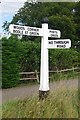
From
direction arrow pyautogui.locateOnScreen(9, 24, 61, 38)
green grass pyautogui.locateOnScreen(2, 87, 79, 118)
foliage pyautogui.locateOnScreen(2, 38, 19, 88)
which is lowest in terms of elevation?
green grass pyautogui.locateOnScreen(2, 87, 79, 118)

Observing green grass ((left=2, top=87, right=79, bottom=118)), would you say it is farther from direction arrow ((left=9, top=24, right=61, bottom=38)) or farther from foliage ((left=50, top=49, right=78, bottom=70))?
foliage ((left=50, top=49, right=78, bottom=70))

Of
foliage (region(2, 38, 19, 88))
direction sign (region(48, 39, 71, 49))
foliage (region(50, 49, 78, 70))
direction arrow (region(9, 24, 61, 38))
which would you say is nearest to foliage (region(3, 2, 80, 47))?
foliage (region(50, 49, 78, 70))

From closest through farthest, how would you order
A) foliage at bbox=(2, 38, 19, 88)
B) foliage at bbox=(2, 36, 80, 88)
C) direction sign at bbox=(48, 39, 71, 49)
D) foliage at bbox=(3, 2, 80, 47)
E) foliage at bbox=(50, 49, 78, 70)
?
direction sign at bbox=(48, 39, 71, 49), foliage at bbox=(2, 38, 19, 88), foliage at bbox=(2, 36, 80, 88), foliage at bbox=(50, 49, 78, 70), foliage at bbox=(3, 2, 80, 47)

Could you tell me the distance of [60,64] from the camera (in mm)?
16562

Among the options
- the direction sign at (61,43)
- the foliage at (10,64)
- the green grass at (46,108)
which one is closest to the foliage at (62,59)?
the foliage at (10,64)

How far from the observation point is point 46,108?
5055 mm

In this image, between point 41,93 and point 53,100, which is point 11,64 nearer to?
point 41,93

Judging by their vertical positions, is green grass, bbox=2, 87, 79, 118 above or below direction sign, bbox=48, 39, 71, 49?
below

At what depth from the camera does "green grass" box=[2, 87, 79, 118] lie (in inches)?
193

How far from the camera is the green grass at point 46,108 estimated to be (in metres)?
4.90

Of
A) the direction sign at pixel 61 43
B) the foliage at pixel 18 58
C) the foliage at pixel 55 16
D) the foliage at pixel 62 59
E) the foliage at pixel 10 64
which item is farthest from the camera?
the foliage at pixel 55 16

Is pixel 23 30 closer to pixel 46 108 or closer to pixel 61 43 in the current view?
pixel 61 43

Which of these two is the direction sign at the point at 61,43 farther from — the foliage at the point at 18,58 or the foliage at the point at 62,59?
the foliage at the point at 62,59

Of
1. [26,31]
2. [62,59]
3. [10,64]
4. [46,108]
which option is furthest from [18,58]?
[46,108]
